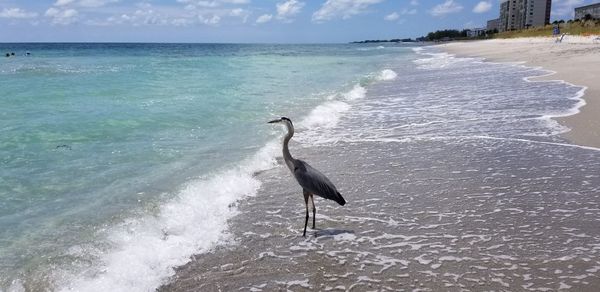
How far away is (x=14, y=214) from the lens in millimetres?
5969

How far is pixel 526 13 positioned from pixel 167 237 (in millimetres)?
153765

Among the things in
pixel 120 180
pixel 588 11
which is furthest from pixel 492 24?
pixel 120 180

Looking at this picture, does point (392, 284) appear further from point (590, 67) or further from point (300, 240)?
point (590, 67)

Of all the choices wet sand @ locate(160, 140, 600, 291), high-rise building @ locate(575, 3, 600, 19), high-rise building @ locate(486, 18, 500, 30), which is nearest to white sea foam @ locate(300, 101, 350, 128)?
wet sand @ locate(160, 140, 600, 291)

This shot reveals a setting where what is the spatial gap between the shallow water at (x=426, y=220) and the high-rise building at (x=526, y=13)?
135m

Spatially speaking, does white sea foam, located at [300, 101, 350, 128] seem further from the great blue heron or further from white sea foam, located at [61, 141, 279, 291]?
the great blue heron

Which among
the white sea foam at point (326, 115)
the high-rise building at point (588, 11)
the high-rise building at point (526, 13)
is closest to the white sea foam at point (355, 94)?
the white sea foam at point (326, 115)

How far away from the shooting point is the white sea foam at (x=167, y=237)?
442cm

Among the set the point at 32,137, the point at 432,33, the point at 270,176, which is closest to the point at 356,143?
the point at 270,176

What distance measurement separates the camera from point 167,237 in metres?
5.36

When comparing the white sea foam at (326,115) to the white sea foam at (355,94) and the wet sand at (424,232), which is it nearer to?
the white sea foam at (355,94)

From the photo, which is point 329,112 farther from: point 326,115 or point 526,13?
point 526,13

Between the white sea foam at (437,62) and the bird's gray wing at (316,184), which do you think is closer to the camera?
the bird's gray wing at (316,184)

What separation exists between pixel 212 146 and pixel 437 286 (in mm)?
6391
